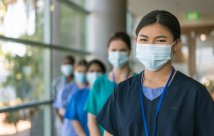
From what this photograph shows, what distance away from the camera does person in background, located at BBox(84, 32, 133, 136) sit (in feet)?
7.11

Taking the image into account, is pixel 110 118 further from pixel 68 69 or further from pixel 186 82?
pixel 68 69

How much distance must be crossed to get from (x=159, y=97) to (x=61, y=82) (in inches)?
120

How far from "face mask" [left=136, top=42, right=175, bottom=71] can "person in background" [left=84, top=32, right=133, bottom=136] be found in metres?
0.79

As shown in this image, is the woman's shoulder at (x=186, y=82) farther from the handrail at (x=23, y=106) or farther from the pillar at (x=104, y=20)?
the pillar at (x=104, y=20)

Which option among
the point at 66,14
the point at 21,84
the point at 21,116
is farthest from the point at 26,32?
the point at 66,14

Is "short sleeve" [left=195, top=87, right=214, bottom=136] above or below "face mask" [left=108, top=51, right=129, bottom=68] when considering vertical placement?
below

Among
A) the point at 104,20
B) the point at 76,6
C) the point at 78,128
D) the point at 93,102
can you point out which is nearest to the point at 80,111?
the point at 78,128

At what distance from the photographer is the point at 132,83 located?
56.9 inches

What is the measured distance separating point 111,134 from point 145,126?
205 mm

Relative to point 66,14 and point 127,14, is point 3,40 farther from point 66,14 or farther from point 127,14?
point 127,14

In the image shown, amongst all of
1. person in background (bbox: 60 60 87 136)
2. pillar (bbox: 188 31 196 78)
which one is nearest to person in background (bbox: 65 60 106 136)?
person in background (bbox: 60 60 87 136)

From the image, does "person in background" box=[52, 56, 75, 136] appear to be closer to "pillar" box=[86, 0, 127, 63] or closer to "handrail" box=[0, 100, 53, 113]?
"handrail" box=[0, 100, 53, 113]

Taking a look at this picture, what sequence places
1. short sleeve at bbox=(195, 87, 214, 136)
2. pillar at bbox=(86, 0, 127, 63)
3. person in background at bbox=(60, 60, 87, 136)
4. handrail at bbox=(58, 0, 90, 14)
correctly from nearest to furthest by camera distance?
1. short sleeve at bbox=(195, 87, 214, 136)
2. person in background at bbox=(60, 60, 87, 136)
3. handrail at bbox=(58, 0, 90, 14)
4. pillar at bbox=(86, 0, 127, 63)

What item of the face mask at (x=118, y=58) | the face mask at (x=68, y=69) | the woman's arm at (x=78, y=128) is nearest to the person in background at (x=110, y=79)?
the face mask at (x=118, y=58)
